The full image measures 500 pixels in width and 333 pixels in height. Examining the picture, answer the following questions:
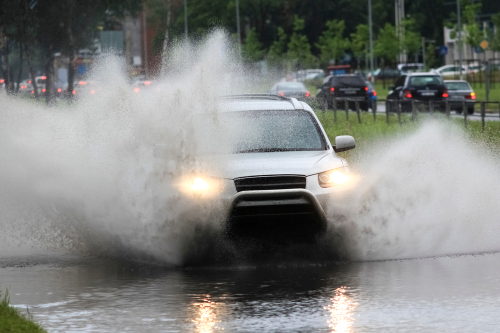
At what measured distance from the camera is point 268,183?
1034 cm

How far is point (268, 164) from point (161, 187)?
100cm

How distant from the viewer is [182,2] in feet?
348

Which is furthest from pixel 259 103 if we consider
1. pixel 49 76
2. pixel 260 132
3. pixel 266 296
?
pixel 49 76

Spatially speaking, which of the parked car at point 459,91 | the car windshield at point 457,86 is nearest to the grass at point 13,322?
the parked car at point 459,91

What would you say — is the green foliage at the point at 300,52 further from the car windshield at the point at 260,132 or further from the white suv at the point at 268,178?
the white suv at the point at 268,178

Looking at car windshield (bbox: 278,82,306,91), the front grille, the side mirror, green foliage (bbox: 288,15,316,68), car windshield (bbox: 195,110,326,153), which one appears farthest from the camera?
green foliage (bbox: 288,15,316,68)

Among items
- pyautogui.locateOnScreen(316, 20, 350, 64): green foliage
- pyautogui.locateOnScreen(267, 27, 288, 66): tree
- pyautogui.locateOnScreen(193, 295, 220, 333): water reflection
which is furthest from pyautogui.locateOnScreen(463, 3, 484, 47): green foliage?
pyautogui.locateOnScreen(193, 295, 220, 333): water reflection

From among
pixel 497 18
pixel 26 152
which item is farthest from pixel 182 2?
pixel 26 152

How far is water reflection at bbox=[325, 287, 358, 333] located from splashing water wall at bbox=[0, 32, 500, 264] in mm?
2037

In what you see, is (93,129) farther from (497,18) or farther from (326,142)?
(497,18)

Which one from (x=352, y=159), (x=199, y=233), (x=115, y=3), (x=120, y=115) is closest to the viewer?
(x=199, y=233)

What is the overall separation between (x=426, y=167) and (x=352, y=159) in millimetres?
7869

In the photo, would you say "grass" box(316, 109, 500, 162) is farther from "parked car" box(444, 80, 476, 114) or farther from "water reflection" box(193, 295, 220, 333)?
"water reflection" box(193, 295, 220, 333)

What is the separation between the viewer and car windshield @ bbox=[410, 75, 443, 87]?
137ft
